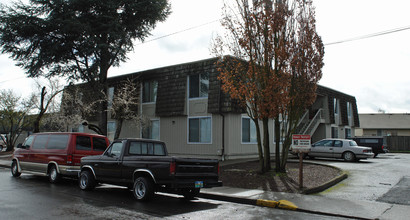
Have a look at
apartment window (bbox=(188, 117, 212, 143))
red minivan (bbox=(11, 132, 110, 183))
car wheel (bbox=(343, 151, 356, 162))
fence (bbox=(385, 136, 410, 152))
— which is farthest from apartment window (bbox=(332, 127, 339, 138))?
red minivan (bbox=(11, 132, 110, 183))

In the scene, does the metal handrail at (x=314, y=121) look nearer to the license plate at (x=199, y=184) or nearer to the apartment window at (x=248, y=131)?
the apartment window at (x=248, y=131)

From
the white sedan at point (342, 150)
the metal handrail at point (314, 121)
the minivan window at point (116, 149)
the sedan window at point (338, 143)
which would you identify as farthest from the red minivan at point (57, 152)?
the metal handrail at point (314, 121)

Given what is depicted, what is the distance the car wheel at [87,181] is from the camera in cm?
1091

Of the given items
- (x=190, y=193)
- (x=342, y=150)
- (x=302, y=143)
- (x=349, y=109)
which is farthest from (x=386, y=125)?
(x=190, y=193)

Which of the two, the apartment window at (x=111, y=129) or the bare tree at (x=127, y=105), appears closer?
the bare tree at (x=127, y=105)

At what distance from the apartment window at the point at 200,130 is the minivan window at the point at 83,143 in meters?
8.86

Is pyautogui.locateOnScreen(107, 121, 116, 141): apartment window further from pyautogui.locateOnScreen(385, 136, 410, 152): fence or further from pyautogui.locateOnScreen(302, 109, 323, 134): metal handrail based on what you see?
pyautogui.locateOnScreen(385, 136, 410, 152): fence

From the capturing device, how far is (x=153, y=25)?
2628 cm

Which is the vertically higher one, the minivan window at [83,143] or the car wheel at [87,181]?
the minivan window at [83,143]

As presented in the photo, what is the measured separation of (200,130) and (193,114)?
3.78 feet

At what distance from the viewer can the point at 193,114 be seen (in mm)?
21391

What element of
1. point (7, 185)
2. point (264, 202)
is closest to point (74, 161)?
point (7, 185)

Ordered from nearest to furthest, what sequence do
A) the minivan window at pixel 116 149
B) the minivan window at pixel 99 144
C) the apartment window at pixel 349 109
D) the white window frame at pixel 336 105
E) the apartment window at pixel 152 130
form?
the minivan window at pixel 116 149 < the minivan window at pixel 99 144 < the apartment window at pixel 152 130 < the white window frame at pixel 336 105 < the apartment window at pixel 349 109

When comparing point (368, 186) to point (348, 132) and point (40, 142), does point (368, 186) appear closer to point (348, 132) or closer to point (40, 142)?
point (40, 142)
